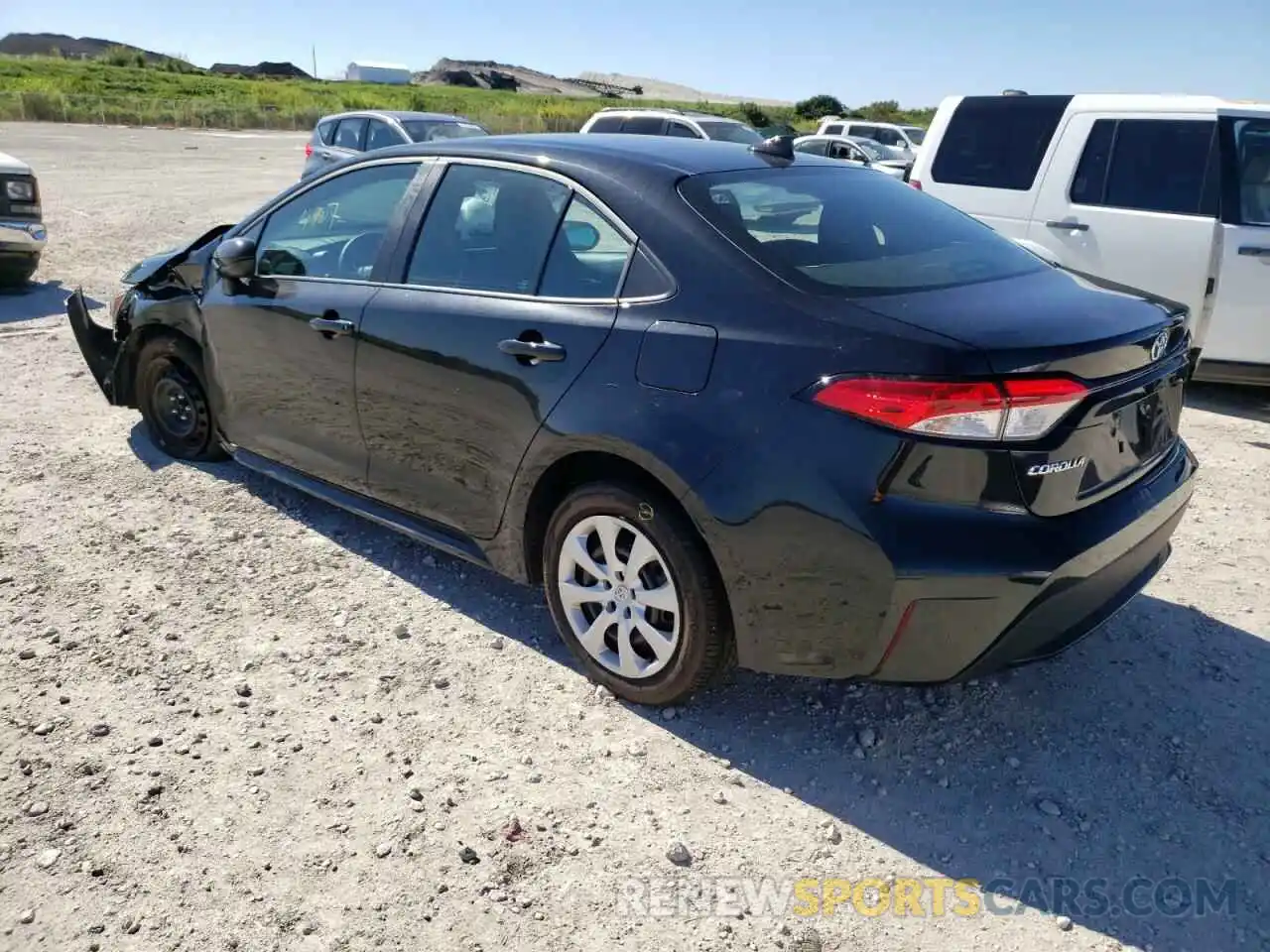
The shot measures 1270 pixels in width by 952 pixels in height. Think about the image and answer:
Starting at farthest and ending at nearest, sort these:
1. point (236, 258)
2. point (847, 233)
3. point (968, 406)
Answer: point (236, 258) → point (847, 233) → point (968, 406)

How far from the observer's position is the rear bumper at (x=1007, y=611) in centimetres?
252

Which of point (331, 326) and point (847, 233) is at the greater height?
point (847, 233)

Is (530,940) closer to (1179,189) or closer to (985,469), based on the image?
(985,469)

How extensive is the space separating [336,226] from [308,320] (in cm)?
51

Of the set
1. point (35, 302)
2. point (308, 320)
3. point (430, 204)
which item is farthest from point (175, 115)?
point (430, 204)

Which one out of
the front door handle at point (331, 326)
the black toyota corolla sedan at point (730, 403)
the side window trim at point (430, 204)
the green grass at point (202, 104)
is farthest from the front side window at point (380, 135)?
the green grass at point (202, 104)

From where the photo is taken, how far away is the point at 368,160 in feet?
13.2

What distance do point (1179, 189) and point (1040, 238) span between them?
87cm

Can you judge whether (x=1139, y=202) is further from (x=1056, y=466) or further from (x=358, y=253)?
(x=358, y=253)

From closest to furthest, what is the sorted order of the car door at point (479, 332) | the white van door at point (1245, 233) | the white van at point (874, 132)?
the car door at point (479, 332) < the white van door at point (1245, 233) < the white van at point (874, 132)

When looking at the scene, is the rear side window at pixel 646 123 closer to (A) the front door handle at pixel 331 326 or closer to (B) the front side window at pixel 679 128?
(B) the front side window at pixel 679 128

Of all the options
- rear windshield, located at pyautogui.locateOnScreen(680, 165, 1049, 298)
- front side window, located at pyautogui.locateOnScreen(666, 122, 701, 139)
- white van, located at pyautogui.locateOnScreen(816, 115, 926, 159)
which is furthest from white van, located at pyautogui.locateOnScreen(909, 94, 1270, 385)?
white van, located at pyautogui.locateOnScreen(816, 115, 926, 159)

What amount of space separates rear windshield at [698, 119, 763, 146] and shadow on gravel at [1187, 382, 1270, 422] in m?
10.8

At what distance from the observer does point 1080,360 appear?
2572 millimetres
